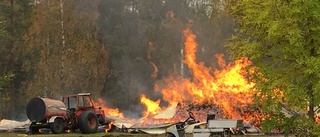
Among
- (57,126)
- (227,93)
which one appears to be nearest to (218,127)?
(57,126)

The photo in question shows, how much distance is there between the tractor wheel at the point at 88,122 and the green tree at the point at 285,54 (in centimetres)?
1222

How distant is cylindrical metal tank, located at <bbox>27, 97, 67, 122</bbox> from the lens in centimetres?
2312

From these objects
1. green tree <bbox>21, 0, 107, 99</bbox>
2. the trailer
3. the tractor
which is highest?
green tree <bbox>21, 0, 107, 99</bbox>

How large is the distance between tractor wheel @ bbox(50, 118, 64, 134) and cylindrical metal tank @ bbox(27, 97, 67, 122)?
0.44 metres

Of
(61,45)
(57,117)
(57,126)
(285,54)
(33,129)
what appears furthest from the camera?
(61,45)

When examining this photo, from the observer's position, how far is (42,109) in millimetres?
23172

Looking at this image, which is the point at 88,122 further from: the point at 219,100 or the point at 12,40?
the point at 12,40

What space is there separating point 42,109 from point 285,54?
14.7 metres

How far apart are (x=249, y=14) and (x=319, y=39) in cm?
180

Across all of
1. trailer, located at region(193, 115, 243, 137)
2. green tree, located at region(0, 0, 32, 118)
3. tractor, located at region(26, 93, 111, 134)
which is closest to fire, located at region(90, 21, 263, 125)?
tractor, located at region(26, 93, 111, 134)

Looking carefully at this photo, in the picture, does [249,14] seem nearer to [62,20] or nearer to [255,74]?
[255,74]

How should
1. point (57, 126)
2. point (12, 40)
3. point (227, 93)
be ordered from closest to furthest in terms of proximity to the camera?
point (57, 126)
point (227, 93)
point (12, 40)

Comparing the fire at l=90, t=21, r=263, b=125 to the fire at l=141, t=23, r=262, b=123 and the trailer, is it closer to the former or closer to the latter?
the fire at l=141, t=23, r=262, b=123

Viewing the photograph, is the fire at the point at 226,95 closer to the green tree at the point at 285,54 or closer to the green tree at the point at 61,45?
the green tree at the point at 61,45
